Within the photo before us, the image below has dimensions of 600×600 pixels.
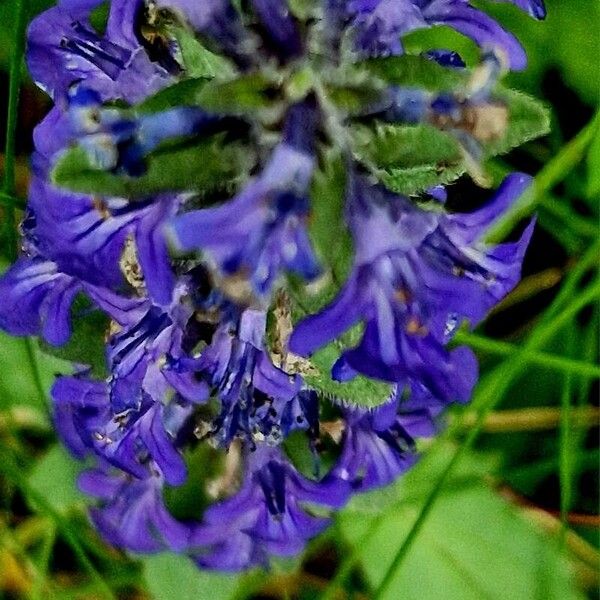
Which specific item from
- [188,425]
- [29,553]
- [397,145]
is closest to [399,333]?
[397,145]

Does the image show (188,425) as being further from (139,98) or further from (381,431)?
(139,98)

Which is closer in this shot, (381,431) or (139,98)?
(139,98)

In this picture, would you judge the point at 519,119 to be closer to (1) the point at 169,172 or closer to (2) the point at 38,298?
(1) the point at 169,172

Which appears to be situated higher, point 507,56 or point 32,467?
point 507,56

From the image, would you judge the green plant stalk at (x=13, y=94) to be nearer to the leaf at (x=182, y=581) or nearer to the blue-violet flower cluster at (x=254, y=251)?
the blue-violet flower cluster at (x=254, y=251)

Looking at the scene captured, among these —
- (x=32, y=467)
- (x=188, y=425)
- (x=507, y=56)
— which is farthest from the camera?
(x=32, y=467)

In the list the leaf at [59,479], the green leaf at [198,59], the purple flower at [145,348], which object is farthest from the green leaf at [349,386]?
the leaf at [59,479]

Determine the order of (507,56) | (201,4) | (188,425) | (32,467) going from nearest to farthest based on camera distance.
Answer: (201,4)
(507,56)
(188,425)
(32,467)

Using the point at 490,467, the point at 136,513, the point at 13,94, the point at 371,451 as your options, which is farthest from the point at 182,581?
the point at 13,94
